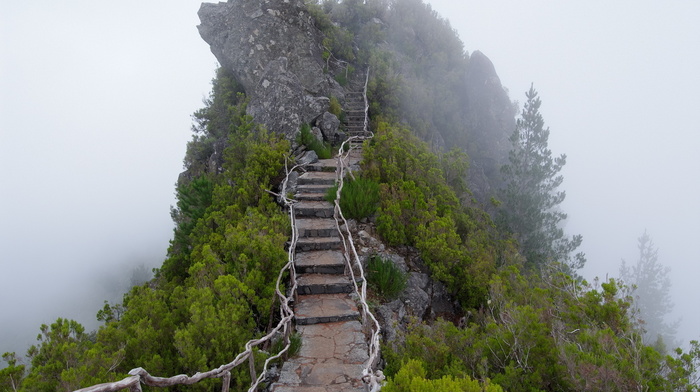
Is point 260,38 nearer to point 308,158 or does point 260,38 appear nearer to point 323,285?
point 308,158

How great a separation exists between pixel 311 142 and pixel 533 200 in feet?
38.9

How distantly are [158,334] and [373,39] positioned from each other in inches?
808

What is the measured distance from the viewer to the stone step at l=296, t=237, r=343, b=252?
7.27m

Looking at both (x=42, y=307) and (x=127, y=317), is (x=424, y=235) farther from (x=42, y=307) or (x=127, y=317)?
(x=42, y=307)

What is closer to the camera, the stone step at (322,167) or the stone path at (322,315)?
the stone path at (322,315)

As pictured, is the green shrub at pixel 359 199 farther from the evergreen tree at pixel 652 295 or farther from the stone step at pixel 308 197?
the evergreen tree at pixel 652 295

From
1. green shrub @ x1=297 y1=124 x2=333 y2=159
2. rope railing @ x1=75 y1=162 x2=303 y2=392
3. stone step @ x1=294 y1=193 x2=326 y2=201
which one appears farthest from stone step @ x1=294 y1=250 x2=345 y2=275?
green shrub @ x1=297 y1=124 x2=333 y2=159

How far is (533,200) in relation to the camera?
57.7 ft

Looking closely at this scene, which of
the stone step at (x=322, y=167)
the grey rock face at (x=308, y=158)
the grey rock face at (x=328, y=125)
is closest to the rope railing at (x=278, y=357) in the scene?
the stone step at (x=322, y=167)

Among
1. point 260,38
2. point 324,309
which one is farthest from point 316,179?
point 260,38

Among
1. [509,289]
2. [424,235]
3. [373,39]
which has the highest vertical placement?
[373,39]

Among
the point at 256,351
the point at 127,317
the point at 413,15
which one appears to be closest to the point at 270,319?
the point at 256,351

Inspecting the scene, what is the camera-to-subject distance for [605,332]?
11.5 ft

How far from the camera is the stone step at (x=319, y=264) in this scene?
6.65 metres
